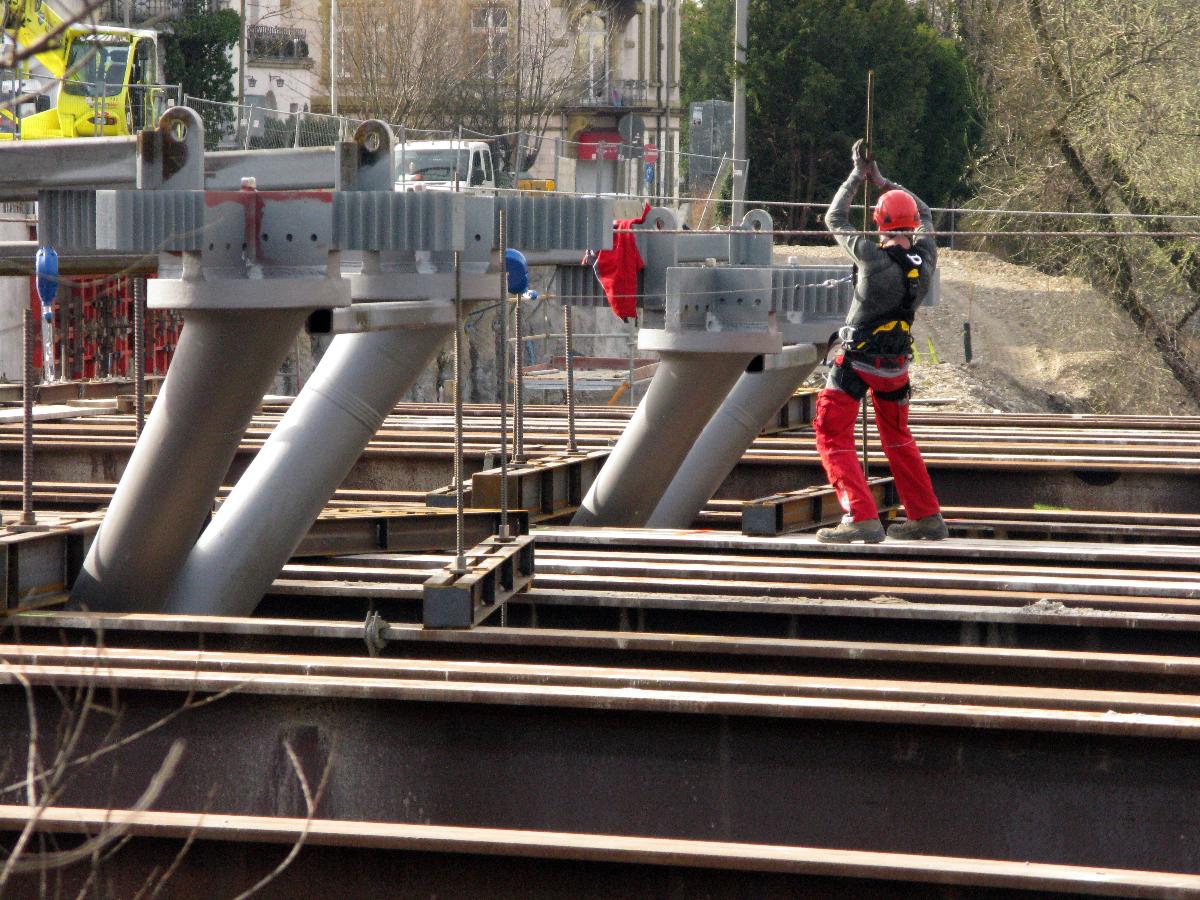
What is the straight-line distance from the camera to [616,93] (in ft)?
178

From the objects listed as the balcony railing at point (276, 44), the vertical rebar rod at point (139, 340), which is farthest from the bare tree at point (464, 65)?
the vertical rebar rod at point (139, 340)

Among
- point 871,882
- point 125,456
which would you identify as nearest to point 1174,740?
point 871,882

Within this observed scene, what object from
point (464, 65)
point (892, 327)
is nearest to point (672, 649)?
point (892, 327)

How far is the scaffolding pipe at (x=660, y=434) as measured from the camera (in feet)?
30.6

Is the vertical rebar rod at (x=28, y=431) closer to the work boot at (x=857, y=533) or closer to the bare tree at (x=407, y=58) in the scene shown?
the work boot at (x=857, y=533)

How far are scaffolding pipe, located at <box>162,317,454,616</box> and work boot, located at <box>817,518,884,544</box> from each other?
2.30 meters

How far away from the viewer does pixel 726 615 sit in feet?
22.2

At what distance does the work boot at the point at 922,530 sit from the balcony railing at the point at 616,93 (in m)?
44.1

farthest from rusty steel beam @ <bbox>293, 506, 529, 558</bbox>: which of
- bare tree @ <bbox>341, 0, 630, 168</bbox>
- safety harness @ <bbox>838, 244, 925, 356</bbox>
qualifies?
bare tree @ <bbox>341, 0, 630, 168</bbox>

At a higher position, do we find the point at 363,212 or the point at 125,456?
the point at 363,212

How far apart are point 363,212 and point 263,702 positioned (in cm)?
206

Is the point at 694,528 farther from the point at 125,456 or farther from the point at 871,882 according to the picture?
the point at 871,882

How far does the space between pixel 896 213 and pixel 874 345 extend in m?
0.67

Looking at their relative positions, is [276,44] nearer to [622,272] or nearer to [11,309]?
[11,309]
